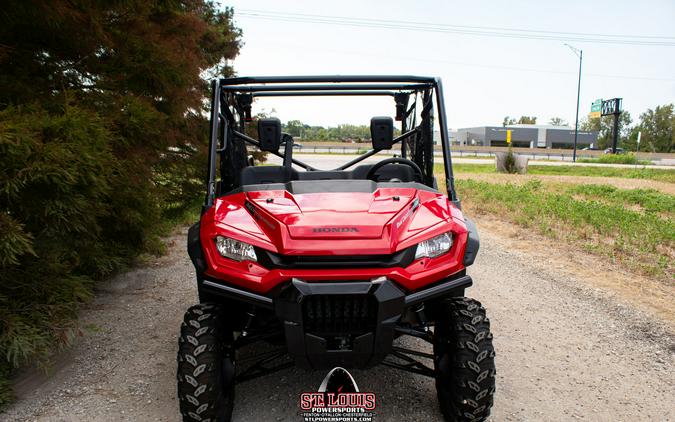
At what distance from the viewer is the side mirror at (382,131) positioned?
3.70 m

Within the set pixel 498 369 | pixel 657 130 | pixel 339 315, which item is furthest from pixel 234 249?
pixel 657 130

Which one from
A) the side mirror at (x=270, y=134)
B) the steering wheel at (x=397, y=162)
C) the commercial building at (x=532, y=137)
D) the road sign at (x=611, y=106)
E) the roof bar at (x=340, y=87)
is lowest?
the commercial building at (x=532, y=137)

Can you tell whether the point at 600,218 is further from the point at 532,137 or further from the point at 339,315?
the point at 532,137

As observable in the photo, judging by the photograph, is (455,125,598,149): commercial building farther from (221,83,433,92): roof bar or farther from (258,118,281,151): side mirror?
(258,118,281,151): side mirror

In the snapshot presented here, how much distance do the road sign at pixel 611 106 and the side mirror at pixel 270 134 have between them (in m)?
49.1

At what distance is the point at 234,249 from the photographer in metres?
2.72

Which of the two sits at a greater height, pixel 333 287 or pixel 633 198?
pixel 333 287

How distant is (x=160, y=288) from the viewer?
18.1ft

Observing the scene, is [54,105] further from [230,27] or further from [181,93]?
[230,27]

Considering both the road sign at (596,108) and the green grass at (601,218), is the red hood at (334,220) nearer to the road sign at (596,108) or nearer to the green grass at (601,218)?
the green grass at (601,218)

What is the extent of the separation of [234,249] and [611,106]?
56467 mm

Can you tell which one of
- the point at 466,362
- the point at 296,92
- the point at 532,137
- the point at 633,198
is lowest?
the point at 532,137

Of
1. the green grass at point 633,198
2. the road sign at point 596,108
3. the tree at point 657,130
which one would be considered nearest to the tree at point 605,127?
the tree at point 657,130

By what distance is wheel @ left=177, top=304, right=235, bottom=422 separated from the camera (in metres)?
2.60
